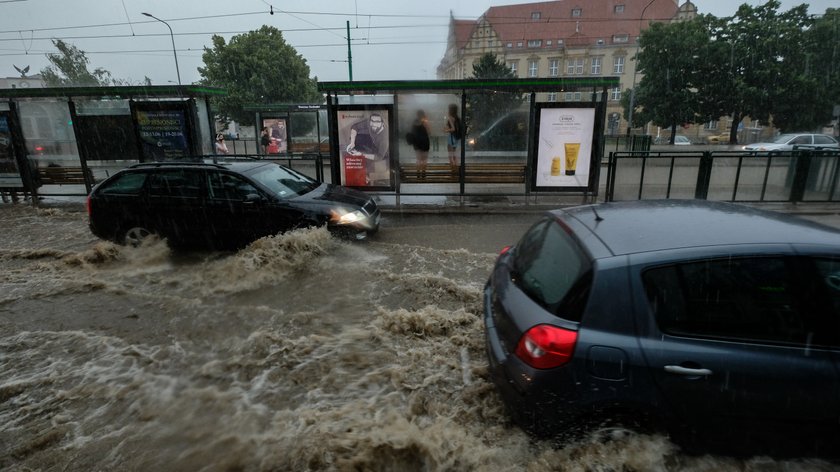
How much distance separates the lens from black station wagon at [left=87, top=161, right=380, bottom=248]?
6992 millimetres

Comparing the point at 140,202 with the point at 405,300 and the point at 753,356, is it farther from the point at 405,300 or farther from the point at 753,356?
the point at 753,356

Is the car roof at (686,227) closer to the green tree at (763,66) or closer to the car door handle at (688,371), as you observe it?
the car door handle at (688,371)

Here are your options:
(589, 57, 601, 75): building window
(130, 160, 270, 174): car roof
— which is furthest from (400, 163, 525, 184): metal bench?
(589, 57, 601, 75): building window

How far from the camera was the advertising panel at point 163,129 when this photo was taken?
11203mm

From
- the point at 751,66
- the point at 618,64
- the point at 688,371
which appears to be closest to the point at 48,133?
the point at 688,371

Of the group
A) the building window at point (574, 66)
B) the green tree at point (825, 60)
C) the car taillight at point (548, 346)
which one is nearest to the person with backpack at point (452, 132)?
the car taillight at point (548, 346)

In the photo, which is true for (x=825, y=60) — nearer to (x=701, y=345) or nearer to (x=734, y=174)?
(x=734, y=174)

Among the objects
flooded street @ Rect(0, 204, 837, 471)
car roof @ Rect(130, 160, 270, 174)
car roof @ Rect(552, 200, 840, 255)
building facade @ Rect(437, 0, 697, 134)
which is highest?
building facade @ Rect(437, 0, 697, 134)

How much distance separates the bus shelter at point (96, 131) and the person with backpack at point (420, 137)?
16.5ft

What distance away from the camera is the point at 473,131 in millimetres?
11555

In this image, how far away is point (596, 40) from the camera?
230ft

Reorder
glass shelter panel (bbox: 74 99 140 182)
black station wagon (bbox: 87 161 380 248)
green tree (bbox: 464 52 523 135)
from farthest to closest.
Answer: glass shelter panel (bbox: 74 99 140 182) < green tree (bbox: 464 52 523 135) < black station wagon (bbox: 87 161 380 248)

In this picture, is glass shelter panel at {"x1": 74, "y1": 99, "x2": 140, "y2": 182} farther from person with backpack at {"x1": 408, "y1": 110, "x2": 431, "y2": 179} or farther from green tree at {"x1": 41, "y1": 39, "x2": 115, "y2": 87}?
green tree at {"x1": 41, "y1": 39, "x2": 115, "y2": 87}

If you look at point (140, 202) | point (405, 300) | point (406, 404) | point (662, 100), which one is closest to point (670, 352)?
point (406, 404)
